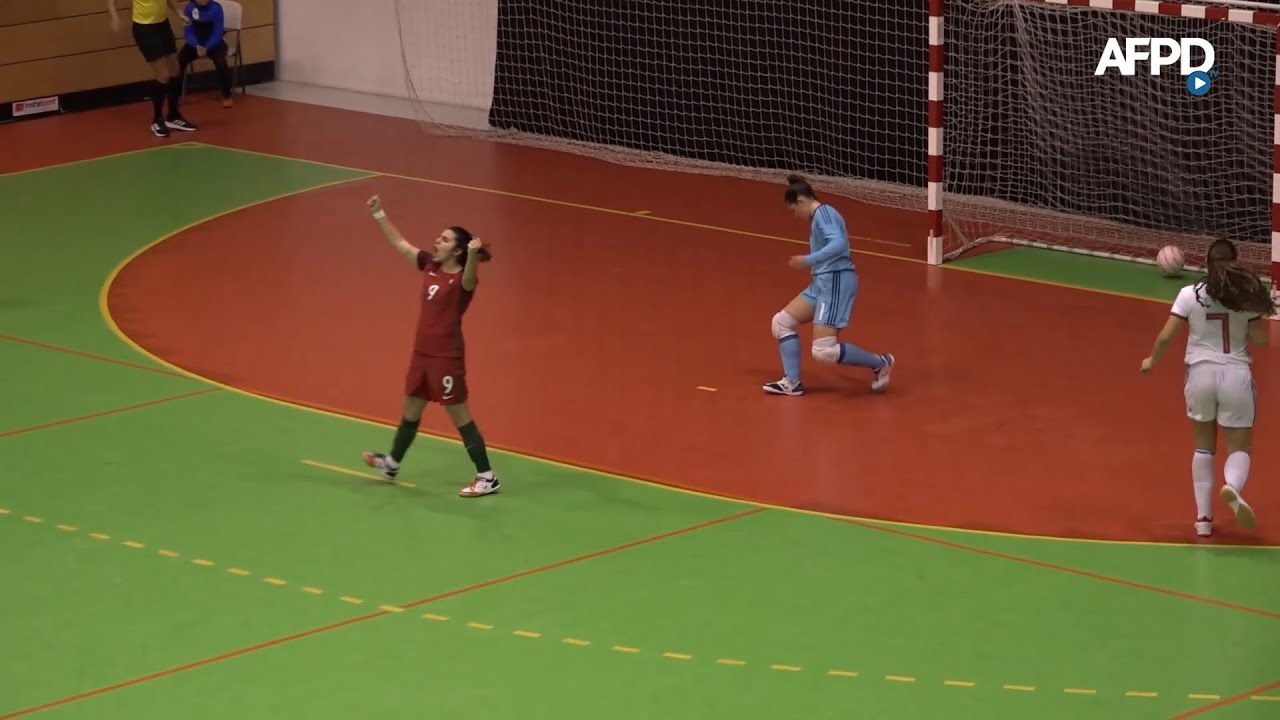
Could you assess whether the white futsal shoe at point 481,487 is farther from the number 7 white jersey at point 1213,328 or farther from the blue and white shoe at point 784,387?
→ the number 7 white jersey at point 1213,328

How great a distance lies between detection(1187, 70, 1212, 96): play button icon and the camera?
56.0ft

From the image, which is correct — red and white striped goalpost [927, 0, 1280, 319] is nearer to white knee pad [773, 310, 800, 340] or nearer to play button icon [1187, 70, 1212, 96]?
play button icon [1187, 70, 1212, 96]

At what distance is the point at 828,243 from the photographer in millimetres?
12969

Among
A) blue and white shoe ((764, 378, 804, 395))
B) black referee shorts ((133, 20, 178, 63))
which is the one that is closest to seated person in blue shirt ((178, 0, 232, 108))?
black referee shorts ((133, 20, 178, 63))

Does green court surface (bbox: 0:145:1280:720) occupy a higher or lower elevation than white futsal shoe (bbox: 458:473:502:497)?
lower

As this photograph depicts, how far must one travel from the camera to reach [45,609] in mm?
9750

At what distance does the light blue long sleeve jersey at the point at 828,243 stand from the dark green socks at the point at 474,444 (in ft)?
8.90

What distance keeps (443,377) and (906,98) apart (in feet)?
31.2

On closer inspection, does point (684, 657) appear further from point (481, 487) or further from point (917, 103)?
point (917, 103)

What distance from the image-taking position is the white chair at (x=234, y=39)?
24.6 meters

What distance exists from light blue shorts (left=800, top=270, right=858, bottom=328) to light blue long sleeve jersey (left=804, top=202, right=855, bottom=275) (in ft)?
0.17

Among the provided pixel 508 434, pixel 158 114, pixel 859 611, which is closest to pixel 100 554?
pixel 508 434

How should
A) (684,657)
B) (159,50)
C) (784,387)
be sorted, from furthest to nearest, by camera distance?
(159,50) < (784,387) < (684,657)

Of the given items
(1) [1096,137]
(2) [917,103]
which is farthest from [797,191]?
(2) [917,103]
